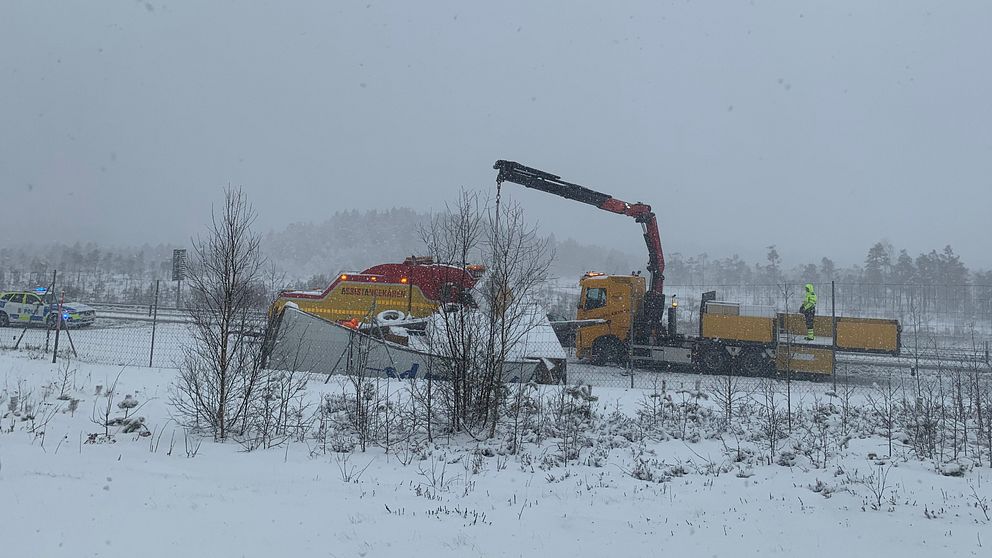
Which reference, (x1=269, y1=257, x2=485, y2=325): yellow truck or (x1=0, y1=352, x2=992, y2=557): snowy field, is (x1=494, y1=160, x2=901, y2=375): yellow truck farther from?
(x1=0, y1=352, x2=992, y2=557): snowy field

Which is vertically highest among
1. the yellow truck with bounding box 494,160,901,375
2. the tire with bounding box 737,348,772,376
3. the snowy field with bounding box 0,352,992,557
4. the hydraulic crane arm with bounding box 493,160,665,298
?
the hydraulic crane arm with bounding box 493,160,665,298

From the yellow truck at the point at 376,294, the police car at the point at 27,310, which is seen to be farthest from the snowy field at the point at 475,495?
the police car at the point at 27,310

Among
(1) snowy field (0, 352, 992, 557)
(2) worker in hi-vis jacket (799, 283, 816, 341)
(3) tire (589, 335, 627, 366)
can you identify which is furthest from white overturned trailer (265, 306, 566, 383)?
(2) worker in hi-vis jacket (799, 283, 816, 341)

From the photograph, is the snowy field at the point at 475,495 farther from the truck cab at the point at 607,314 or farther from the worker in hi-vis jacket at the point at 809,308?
the truck cab at the point at 607,314

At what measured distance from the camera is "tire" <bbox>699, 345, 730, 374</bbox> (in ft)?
49.8

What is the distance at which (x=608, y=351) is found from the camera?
15.8 m

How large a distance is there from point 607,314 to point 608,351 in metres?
1.04

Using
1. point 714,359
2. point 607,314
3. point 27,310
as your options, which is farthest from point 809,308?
point 27,310

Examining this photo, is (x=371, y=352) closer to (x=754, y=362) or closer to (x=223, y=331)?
(x=223, y=331)

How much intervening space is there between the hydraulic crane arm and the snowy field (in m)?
9.77

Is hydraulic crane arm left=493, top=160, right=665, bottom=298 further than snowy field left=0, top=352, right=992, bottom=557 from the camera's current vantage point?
Yes

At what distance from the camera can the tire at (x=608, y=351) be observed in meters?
15.6

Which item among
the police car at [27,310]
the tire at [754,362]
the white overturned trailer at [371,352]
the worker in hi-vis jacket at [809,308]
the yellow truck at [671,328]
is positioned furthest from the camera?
the police car at [27,310]

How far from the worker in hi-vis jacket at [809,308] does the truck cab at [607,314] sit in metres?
4.22
